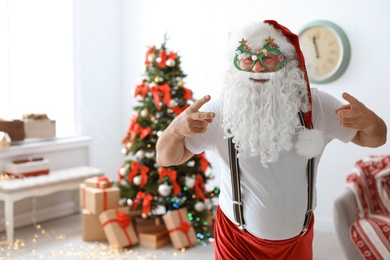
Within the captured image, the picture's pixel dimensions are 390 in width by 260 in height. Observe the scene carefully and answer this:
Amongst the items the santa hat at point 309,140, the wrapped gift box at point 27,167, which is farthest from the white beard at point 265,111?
the wrapped gift box at point 27,167

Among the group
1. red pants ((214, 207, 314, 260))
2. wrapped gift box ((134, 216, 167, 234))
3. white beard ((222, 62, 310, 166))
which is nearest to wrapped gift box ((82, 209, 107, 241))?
wrapped gift box ((134, 216, 167, 234))

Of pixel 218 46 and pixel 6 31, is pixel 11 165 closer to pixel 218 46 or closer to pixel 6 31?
pixel 6 31

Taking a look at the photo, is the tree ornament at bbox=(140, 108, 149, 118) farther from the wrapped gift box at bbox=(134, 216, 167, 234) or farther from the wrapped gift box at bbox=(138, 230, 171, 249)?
the wrapped gift box at bbox=(138, 230, 171, 249)

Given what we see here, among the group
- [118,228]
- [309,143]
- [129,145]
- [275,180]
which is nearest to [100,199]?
[118,228]

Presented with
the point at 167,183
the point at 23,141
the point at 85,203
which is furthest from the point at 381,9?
the point at 23,141

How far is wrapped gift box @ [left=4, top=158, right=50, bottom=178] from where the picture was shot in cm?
414

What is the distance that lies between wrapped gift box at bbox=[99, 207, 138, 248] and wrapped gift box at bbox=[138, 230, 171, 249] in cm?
6

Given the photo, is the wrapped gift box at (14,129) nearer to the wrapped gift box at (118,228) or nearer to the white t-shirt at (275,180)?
the wrapped gift box at (118,228)

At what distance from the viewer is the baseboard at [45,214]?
14.4 feet

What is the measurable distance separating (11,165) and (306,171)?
296 cm

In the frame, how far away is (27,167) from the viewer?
420 cm

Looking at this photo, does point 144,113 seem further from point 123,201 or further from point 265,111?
point 265,111

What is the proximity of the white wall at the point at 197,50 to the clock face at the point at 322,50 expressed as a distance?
0.34ft

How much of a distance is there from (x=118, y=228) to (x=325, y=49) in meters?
2.26
